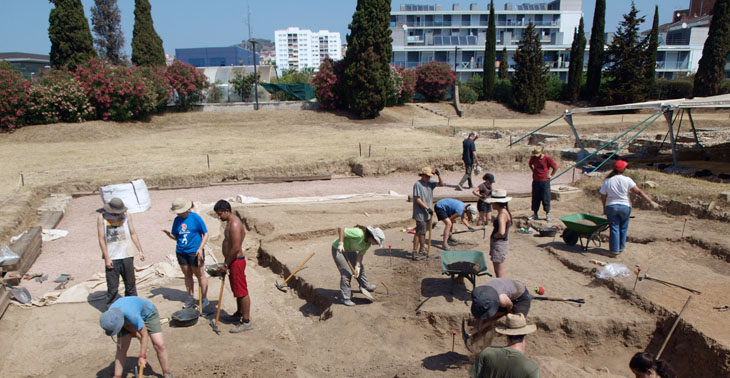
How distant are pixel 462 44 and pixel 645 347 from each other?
182ft

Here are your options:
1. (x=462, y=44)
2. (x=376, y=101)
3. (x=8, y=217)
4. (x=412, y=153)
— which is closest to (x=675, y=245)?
(x=412, y=153)

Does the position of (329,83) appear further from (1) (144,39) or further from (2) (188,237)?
(2) (188,237)

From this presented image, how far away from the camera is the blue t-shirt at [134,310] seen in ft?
14.8

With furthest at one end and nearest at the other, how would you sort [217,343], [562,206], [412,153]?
1. [412,153]
2. [562,206]
3. [217,343]

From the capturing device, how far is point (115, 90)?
85.1ft

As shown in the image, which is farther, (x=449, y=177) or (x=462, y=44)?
(x=462, y=44)

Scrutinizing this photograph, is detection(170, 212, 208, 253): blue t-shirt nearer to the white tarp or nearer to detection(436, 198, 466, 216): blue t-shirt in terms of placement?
detection(436, 198, 466, 216): blue t-shirt

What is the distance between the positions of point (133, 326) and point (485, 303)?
135 inches

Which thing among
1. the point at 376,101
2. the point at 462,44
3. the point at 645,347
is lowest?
the point at 645,347

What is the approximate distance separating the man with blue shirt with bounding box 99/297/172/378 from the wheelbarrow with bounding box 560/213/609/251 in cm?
Answer: 701

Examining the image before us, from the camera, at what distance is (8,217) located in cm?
1079

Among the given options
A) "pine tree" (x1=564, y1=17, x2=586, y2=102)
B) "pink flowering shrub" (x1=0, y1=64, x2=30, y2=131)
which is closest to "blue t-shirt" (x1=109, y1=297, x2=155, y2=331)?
"pink flowering shrub" (x1=0, y1=64, x2=30, y2=131)

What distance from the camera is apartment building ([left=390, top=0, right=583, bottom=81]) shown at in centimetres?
5688

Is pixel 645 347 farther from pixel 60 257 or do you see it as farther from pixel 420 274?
pixel 60 257
